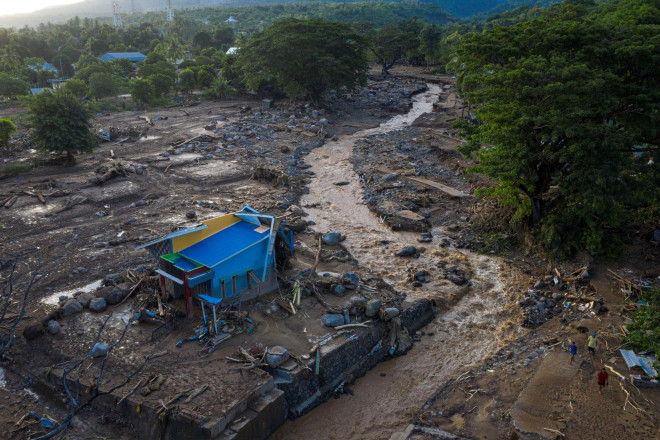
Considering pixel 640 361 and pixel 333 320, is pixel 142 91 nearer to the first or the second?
pixel 333 320

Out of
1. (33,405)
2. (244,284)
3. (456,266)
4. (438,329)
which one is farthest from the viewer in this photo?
(456,266)

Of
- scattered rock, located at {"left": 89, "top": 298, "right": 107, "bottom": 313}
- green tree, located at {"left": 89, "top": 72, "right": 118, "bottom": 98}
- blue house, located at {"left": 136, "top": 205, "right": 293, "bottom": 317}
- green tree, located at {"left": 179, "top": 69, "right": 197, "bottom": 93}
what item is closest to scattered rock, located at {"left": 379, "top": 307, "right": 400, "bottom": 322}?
→ blue house, located at {"left": 136, "top": 205, "right": 293, "bottom": 317}

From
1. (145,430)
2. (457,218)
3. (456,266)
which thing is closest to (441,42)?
(457,218)

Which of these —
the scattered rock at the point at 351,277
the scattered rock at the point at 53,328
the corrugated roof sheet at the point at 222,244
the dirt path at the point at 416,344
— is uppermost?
the corrugated roof sheet at the point at 222,244

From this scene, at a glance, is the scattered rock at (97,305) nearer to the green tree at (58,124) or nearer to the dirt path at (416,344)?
the dirt path at (416,344)

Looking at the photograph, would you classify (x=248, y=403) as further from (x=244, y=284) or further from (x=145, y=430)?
(x=244, y=284)

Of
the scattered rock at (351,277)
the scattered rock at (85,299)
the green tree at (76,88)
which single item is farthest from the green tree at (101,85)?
the scattered rock at (351,277)
